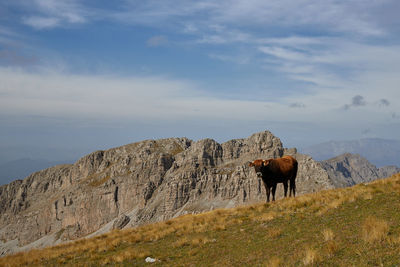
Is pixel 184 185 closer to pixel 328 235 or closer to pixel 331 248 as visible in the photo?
pixel 328 235

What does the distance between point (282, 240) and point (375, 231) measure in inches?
162

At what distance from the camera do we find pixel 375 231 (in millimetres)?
11328

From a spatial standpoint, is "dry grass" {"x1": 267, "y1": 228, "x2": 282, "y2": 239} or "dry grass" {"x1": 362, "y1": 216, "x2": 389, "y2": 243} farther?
"dry grass" {"x1": 267, "y1": 228, "x2": 282, "y2": 239}

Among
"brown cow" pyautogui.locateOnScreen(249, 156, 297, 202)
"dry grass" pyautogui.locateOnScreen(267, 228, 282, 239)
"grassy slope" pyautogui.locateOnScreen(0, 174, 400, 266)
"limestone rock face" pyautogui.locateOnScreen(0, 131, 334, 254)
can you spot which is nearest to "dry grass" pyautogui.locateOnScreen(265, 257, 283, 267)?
"grassy slope" pyautogui.locateOnScreen(0, 174, 400, 266)

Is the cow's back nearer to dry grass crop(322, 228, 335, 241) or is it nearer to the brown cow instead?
the brown cow

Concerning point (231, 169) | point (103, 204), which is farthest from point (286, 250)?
point (103, 204)

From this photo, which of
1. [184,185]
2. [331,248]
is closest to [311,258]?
[331,248]

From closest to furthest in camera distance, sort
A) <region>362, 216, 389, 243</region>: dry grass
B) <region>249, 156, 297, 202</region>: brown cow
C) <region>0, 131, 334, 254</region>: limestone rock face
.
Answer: <region>362, 216, 389, 243</region>: dry grass < <region>249, 156, 297, 202</region>: brown cow < <region>0, 131, 334, 254</region>: limestone rock face

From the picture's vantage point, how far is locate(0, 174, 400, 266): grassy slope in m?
10.9

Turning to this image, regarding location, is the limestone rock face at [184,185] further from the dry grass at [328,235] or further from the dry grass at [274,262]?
the dry grass at [274,262]

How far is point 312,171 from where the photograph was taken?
137 meters

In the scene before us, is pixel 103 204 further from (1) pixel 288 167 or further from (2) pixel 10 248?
(1) pixel 288 167

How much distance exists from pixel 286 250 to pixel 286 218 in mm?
5591

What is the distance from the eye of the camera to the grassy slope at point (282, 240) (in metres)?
10.9
